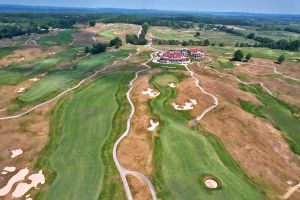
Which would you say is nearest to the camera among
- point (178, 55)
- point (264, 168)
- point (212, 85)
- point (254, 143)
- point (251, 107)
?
point (264, 168)

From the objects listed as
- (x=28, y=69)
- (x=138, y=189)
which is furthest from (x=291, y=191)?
(x=28, y=69)

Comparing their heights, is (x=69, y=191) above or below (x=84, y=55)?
above

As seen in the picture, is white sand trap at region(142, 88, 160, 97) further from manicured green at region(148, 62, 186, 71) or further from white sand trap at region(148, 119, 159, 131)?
manicured green at region(148, 62, 186, 71)

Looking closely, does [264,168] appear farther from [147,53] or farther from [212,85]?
[147,53]

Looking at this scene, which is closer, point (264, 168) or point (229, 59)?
point (264, 168)

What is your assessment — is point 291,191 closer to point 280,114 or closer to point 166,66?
point 280,114

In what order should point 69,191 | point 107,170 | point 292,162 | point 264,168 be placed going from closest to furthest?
point 69,191 → point 107,170 → point 264,168 → point 292,162

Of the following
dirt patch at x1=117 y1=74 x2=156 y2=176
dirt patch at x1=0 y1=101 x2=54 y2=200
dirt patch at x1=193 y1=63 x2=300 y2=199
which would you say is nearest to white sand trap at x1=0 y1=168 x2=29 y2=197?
dirt patch at x1=0 y1=101 x2=54 y2=200

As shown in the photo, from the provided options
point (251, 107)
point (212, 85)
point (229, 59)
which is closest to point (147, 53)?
point (229, 59)
